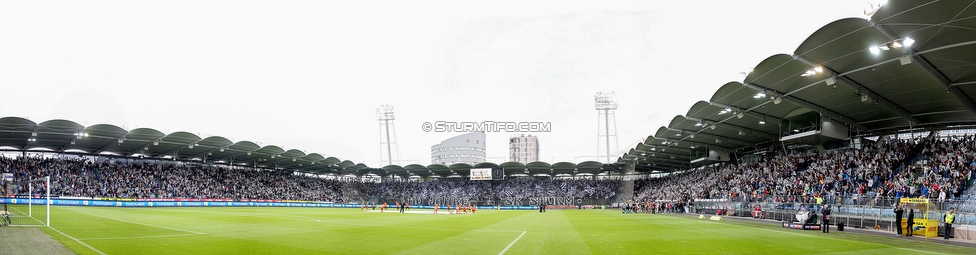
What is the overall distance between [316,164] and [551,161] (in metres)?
32.9

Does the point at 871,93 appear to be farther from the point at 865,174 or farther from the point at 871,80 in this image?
the point at 865,174

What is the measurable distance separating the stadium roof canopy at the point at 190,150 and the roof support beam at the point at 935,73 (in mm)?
51941

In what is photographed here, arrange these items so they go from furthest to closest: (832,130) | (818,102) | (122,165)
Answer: (122,165) < (832,130) < (818,102)

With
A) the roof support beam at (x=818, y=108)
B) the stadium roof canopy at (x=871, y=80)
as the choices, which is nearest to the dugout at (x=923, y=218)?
the stadium roof canopy at (x=871, y=80)

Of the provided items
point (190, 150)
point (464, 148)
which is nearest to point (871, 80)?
point (190, 150)

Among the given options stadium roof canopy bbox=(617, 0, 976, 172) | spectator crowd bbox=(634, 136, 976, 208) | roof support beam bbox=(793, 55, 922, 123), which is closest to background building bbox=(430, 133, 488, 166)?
spectator crowd bbox=(634, 136, 976, 208)

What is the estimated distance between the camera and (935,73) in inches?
894

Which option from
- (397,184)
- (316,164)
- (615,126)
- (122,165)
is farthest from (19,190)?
(615,126)

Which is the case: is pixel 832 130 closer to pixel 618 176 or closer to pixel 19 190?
pixel 618 176

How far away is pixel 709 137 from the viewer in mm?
49156

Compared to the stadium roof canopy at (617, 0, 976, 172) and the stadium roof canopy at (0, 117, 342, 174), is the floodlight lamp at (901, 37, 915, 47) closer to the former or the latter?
the stadium roof canopy at (617, 0, 976, 172)

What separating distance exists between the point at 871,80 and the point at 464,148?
15776cm

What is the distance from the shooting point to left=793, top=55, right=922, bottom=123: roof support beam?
22.7 m

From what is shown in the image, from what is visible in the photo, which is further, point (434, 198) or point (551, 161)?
point (434, 198)
